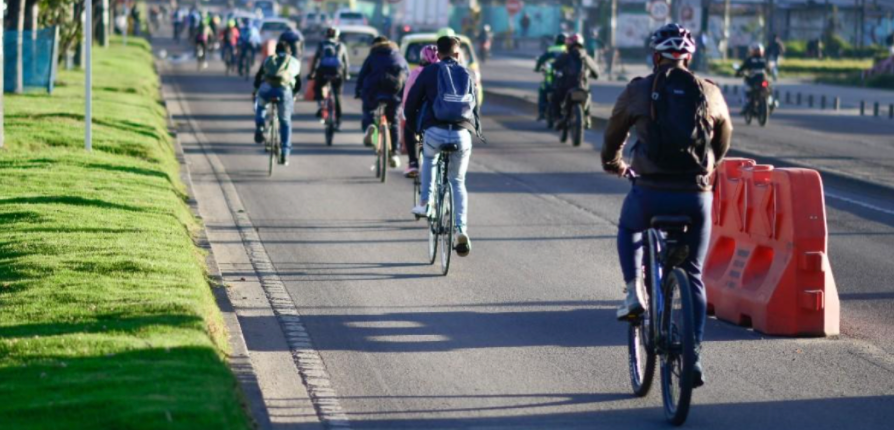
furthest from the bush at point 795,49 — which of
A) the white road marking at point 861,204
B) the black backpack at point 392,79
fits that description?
A: the black backpack at point 392,79

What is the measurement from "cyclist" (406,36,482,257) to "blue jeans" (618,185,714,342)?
13.7ft

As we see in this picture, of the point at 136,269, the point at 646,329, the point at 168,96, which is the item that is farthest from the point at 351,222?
the point at 168,96

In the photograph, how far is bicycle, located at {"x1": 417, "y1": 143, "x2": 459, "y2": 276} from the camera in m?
11.6

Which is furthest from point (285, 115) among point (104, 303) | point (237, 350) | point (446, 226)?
point (237, 350)

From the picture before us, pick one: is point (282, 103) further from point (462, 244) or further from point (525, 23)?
point (525, 23)

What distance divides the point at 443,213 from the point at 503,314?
203cm

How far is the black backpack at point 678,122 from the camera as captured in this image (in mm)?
6996

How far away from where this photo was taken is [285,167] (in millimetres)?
20031

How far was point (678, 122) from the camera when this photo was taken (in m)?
6.99

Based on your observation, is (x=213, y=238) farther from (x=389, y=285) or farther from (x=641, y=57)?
(x=641, y=57)

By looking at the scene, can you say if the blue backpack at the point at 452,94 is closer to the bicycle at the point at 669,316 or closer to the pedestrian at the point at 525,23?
the bicycle at the point at 669,316

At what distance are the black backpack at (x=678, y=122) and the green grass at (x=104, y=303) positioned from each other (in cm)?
224

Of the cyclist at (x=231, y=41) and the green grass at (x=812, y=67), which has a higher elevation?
the cyclist at (x=231, y=41)

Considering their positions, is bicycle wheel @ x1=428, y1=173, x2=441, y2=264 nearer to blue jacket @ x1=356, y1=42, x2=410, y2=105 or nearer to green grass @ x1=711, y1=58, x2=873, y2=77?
blue jacket @ x1=356, y1=42, x2=410, y2=105
